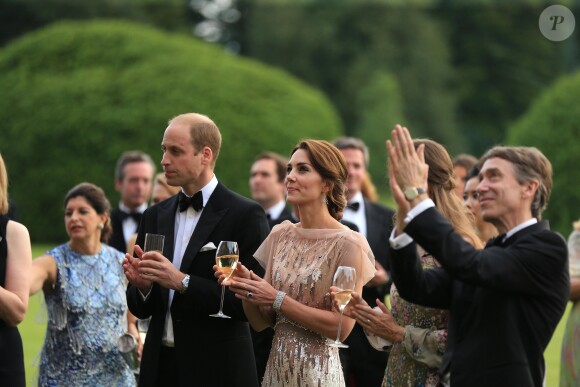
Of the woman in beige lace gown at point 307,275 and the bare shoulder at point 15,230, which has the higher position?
the bare shoulder at point 15,230

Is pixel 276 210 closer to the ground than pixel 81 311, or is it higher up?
higher up

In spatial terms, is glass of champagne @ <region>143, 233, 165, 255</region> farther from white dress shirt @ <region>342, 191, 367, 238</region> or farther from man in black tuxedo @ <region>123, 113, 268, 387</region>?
white dress shirt @ <region>342, 191, 367, 238</region>

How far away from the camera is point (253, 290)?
225 inches

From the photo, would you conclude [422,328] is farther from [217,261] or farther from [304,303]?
[217,261]

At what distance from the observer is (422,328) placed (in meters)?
5.82

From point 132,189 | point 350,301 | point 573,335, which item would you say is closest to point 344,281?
point 350,301

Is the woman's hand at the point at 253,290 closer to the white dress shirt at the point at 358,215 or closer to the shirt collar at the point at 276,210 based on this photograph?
the white dress shirt at the point at 358,215

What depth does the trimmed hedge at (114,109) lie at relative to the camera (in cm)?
2666

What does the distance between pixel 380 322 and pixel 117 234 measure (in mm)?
5286

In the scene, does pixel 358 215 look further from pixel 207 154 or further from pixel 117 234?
pixel 207 154

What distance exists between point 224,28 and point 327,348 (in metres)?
52.9

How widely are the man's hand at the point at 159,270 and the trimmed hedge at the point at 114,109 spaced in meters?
20.0

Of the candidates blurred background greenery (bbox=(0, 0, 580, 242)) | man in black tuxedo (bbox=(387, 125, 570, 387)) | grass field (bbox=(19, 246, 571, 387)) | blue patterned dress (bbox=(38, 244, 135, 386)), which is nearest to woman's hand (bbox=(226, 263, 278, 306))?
man in black tuxedo (bbox=(387, 125, 570, 387))

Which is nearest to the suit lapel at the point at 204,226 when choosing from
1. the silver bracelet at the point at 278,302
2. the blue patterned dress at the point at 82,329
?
the silver bracelet at the point at 278,302
